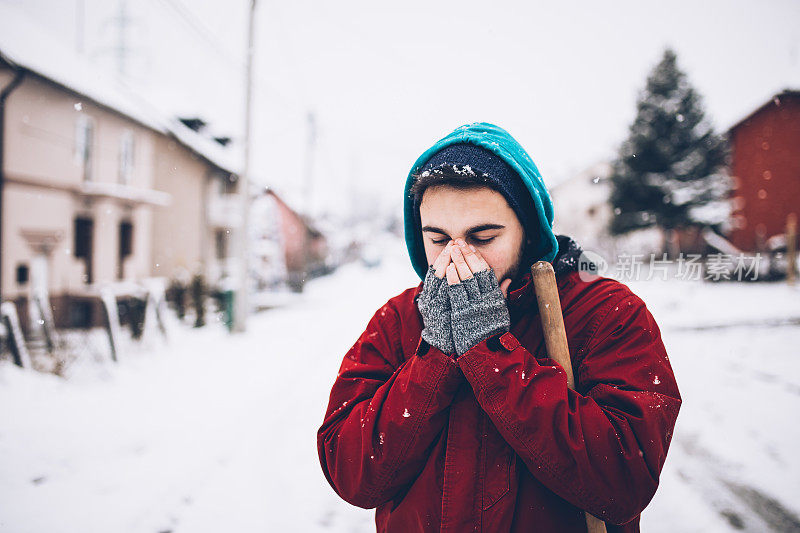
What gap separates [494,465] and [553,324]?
40 centimetres

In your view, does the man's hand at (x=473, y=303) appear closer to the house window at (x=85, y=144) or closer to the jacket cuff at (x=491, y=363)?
the jacket cuff at (x=491, y=363)

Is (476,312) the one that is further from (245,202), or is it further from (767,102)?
(767,102)

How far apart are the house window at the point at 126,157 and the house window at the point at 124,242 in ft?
4.69

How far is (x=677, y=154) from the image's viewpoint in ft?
49.6

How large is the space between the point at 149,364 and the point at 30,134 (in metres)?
5.59

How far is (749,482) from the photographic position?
3023mm

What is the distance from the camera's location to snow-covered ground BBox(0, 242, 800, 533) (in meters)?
2.61

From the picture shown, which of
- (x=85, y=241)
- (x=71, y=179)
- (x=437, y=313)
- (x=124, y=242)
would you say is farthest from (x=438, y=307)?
(x=124, y=242)

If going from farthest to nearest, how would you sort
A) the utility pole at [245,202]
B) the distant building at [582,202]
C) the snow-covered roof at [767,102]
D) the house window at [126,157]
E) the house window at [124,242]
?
the distant building at [582,202], the house window at [124,242], the house window at [126,157], the snow-covered roof at [767,102], the utility pole at [245,202]

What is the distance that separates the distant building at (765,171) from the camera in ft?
36.5

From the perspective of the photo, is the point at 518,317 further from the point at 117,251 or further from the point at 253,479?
the point at 117,251

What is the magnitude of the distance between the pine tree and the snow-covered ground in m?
10.2

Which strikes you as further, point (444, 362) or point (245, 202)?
point (245, 202)

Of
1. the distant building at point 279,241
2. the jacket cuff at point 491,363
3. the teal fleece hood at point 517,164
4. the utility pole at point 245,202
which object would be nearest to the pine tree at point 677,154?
the utility pole at point 245,202
